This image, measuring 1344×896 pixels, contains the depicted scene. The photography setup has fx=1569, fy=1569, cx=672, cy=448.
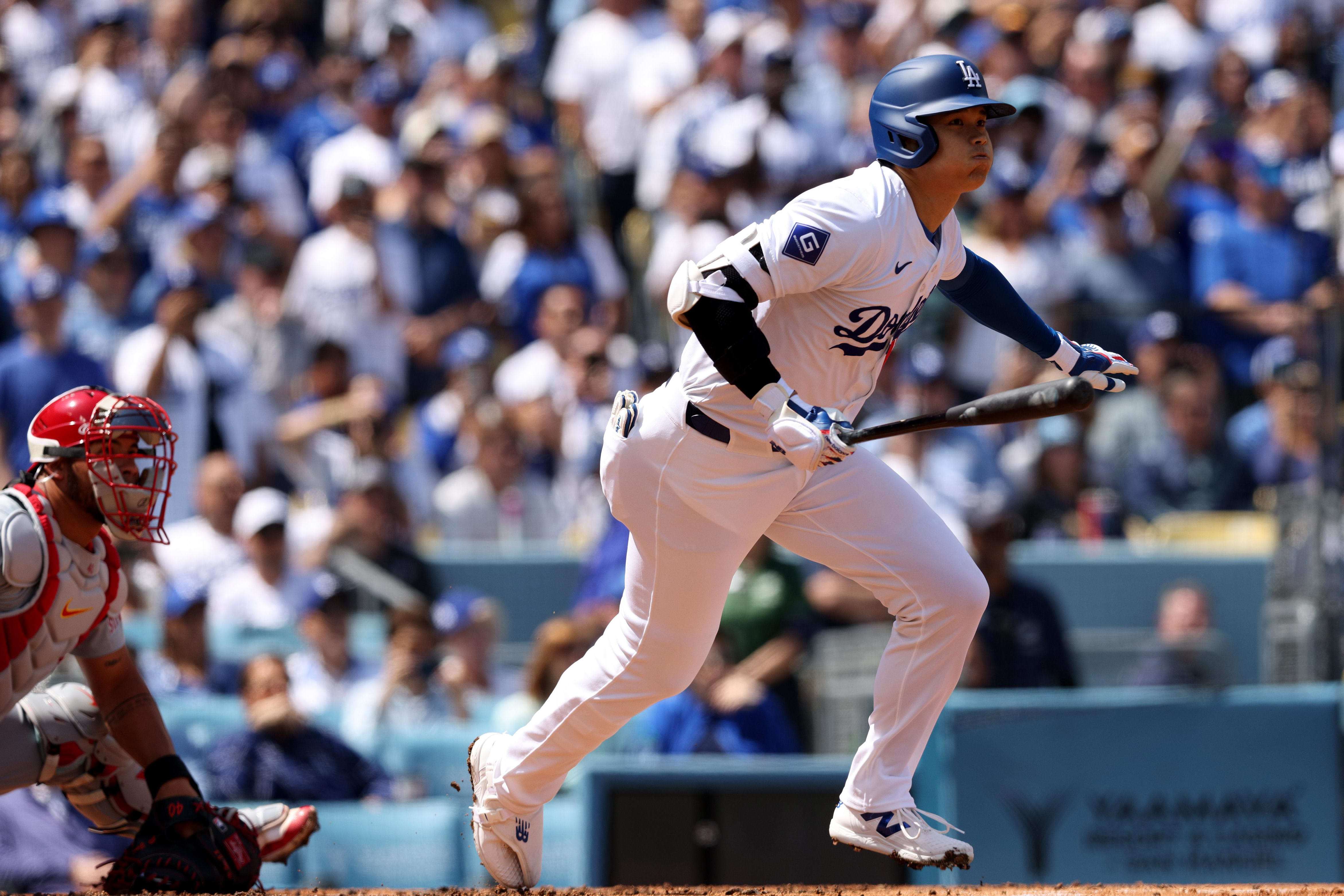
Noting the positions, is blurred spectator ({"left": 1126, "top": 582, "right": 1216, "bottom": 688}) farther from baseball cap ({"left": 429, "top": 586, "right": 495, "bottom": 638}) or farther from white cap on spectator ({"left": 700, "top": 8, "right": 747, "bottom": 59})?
white cap on spectator ({"left": 700, "top": 8, "right": 747, "bottom": 59})

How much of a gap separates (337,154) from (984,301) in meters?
6.62

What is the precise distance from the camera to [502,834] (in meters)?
4.37

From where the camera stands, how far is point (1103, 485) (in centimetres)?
854

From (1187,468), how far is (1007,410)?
5.22 m

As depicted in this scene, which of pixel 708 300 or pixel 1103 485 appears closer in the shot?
pixel 708 300

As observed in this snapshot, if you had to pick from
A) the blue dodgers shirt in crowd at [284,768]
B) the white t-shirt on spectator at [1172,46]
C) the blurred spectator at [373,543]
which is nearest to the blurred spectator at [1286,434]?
the white t-shirt on spectator at [1172,46]

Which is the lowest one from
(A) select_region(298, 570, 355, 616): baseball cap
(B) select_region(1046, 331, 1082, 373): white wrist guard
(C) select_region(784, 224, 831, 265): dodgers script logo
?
(A) select_region(298, 570, 355, 616): baseball cap

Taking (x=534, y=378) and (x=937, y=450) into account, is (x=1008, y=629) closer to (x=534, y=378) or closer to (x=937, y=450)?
(x=937, y=450)

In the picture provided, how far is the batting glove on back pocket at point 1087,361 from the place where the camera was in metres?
4.22

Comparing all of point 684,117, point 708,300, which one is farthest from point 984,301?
point 684,117

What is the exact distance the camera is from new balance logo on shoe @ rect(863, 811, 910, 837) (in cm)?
412

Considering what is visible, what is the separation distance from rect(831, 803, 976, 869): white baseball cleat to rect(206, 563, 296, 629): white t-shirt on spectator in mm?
4033

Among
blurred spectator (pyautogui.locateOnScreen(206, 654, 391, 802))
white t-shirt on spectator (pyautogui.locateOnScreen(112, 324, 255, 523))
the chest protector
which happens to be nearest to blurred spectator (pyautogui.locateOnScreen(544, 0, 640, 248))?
white t-shirt on spectator (pyautogui.locateOnScreen(112, 324, 255, 523))

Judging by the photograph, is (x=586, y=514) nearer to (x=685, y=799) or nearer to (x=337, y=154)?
(x=685, y=799)
